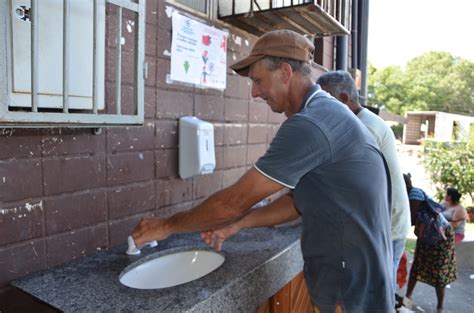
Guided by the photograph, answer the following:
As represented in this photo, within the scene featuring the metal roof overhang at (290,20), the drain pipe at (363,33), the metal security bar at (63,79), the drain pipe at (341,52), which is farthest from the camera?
the drain pipe at (363,33)

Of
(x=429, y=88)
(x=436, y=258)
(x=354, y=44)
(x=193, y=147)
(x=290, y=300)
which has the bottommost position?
(x=436, y=258)

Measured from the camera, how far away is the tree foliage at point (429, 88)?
35.5 meters

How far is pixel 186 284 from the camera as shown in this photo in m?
1.46

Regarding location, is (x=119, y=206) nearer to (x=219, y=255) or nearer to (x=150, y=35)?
(x=219, y=255)

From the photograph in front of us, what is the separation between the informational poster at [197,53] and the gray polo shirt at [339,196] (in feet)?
3.09

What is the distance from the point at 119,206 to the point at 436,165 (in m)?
8.61

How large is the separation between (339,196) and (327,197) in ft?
0.14

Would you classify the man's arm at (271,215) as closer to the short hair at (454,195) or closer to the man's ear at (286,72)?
the man's ear at (286,72)

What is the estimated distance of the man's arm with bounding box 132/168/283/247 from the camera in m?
1.43

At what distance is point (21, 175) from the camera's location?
1488 mm

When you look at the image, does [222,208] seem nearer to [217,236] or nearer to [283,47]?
[217,236]

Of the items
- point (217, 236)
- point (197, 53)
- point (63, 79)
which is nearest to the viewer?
point (63, 79)

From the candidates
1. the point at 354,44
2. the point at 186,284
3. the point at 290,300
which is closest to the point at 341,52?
the point at 354,44

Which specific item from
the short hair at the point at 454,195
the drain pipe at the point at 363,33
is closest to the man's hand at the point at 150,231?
the short hair at the point at 454,195
